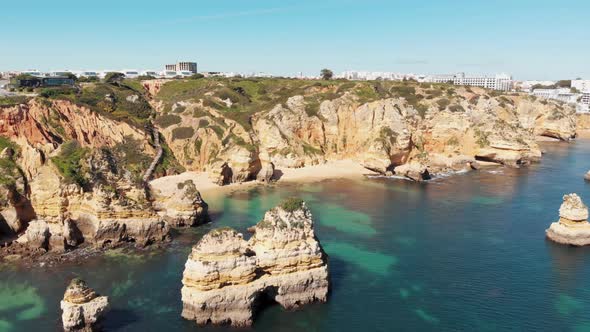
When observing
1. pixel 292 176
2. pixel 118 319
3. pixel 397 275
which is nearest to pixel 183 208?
pixel 118 319

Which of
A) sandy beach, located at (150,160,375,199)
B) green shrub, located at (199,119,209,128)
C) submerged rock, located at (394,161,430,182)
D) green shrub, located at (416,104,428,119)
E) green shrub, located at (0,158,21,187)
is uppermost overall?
green shrub, located at (416,104,428,119)

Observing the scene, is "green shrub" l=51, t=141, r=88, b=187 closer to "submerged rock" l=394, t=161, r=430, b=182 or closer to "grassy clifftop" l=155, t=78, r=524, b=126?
"grassy clifftop" l=155, t=78, r=524, b=126

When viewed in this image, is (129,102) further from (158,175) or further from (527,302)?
(527,302)

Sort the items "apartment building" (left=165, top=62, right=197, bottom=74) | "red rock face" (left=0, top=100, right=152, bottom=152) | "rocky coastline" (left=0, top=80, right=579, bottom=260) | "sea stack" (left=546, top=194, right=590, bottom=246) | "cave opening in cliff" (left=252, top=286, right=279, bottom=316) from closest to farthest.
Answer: "cave opening in cliff" (left=252, top=286, right=279, bottom=316) < "rocky coastline" (left=0, top=80, right=579, bottom=260) < "sea stack" (left=546, top=194, right=590, bottom=246) < "red rock face" (left=0, top=100, right=152, bottom=152) < "apartment building" (left=165, top=62, right=197, bottom=74)

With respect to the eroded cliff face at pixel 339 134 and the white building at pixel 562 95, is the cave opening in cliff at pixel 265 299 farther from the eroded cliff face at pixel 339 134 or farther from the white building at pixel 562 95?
the white building at pixel 562 95

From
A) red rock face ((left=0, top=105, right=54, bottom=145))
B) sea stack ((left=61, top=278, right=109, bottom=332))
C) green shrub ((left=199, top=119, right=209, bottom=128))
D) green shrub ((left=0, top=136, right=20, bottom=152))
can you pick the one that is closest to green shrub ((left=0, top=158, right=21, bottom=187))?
green shrub ((left=0, top=136, right=20, bottom=152))

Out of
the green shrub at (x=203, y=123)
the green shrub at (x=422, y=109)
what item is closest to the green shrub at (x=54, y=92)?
the green shrub at (x=203, y=123)
